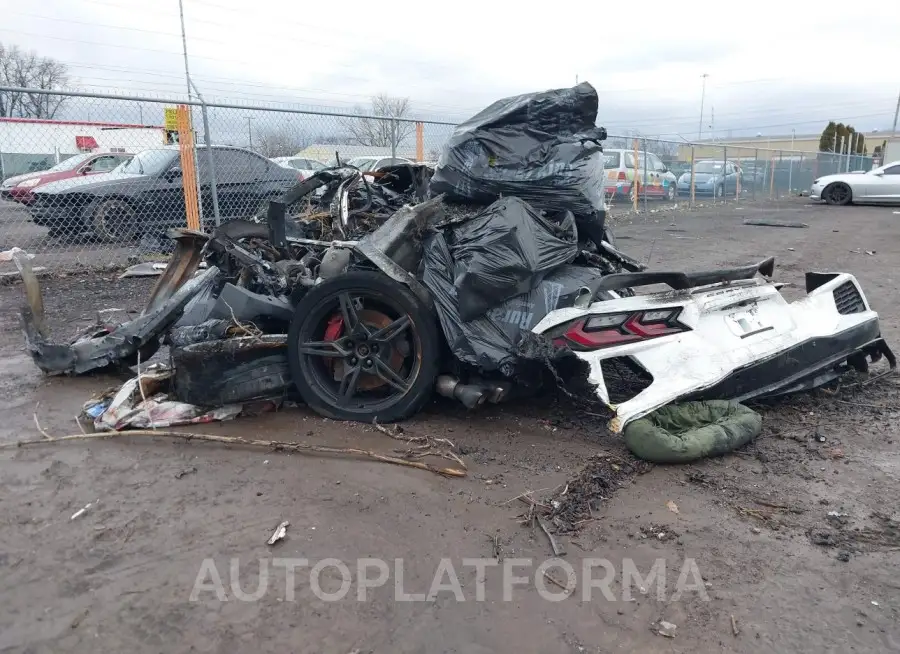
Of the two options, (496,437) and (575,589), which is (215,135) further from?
(575,589)

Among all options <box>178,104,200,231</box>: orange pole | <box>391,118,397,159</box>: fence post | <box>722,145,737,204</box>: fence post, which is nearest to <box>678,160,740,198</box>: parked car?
<box>722,145,737,204</box>: fence post

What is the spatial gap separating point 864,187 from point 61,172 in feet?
72.3

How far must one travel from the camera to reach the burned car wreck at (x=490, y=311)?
348 centimetres

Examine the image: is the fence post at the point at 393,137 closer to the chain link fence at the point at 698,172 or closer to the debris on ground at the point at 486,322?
the chain link fence at the point at 698,172

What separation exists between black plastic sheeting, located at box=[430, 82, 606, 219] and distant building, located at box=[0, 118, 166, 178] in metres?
5.64

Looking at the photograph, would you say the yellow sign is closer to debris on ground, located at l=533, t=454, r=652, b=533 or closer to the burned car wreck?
the burned car wreck

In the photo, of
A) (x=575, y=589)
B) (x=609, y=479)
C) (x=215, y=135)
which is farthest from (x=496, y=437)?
(x=215, y=135)

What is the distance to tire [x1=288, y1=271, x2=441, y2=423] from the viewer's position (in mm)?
3686

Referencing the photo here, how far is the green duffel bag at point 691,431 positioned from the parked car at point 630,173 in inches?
535

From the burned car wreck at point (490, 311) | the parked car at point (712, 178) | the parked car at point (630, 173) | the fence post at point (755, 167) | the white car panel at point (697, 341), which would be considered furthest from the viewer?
the fence post at point (755, 167)

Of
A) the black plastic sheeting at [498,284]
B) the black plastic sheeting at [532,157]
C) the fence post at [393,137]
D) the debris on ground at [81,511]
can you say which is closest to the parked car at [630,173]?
the fence post at [393,137]

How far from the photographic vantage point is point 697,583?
2.39 metres

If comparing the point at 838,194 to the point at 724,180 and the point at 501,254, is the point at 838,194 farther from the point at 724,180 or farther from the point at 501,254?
the point at 501,254

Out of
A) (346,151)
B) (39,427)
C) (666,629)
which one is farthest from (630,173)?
(666,629)
